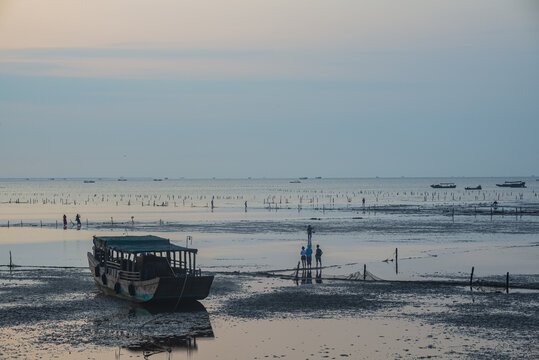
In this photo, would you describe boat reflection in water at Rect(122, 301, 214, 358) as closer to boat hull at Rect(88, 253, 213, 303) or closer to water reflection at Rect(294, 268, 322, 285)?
boat hull at Rect(88, 253, 213, 303)

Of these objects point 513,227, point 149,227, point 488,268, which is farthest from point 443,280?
point 149,227

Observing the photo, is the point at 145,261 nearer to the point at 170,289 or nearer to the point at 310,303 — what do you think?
the point at 170,289

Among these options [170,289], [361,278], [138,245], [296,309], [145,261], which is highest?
[138,245]

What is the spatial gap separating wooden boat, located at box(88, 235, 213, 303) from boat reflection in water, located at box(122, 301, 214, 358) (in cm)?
73

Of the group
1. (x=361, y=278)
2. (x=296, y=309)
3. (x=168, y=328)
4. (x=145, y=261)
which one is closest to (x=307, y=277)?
(x=361, y=278)

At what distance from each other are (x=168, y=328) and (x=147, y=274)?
22.7 feet

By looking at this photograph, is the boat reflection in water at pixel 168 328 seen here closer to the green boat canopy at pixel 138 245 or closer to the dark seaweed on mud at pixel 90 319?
the dark seaweed on mud at pixel 90 319

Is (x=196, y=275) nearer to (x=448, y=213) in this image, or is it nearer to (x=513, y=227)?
(x=513, y=227)

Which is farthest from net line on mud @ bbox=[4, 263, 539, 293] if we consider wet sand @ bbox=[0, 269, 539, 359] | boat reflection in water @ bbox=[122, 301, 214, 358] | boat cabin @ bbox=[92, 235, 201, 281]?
boat reflection in water @ bbox=[122, 301, 214, 358]

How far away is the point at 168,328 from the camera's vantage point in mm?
30531

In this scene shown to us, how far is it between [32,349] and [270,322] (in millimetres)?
10180

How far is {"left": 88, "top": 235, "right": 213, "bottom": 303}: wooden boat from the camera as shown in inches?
1372

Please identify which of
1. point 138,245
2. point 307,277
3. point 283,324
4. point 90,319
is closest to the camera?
point 283,324

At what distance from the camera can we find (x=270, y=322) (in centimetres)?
3133
